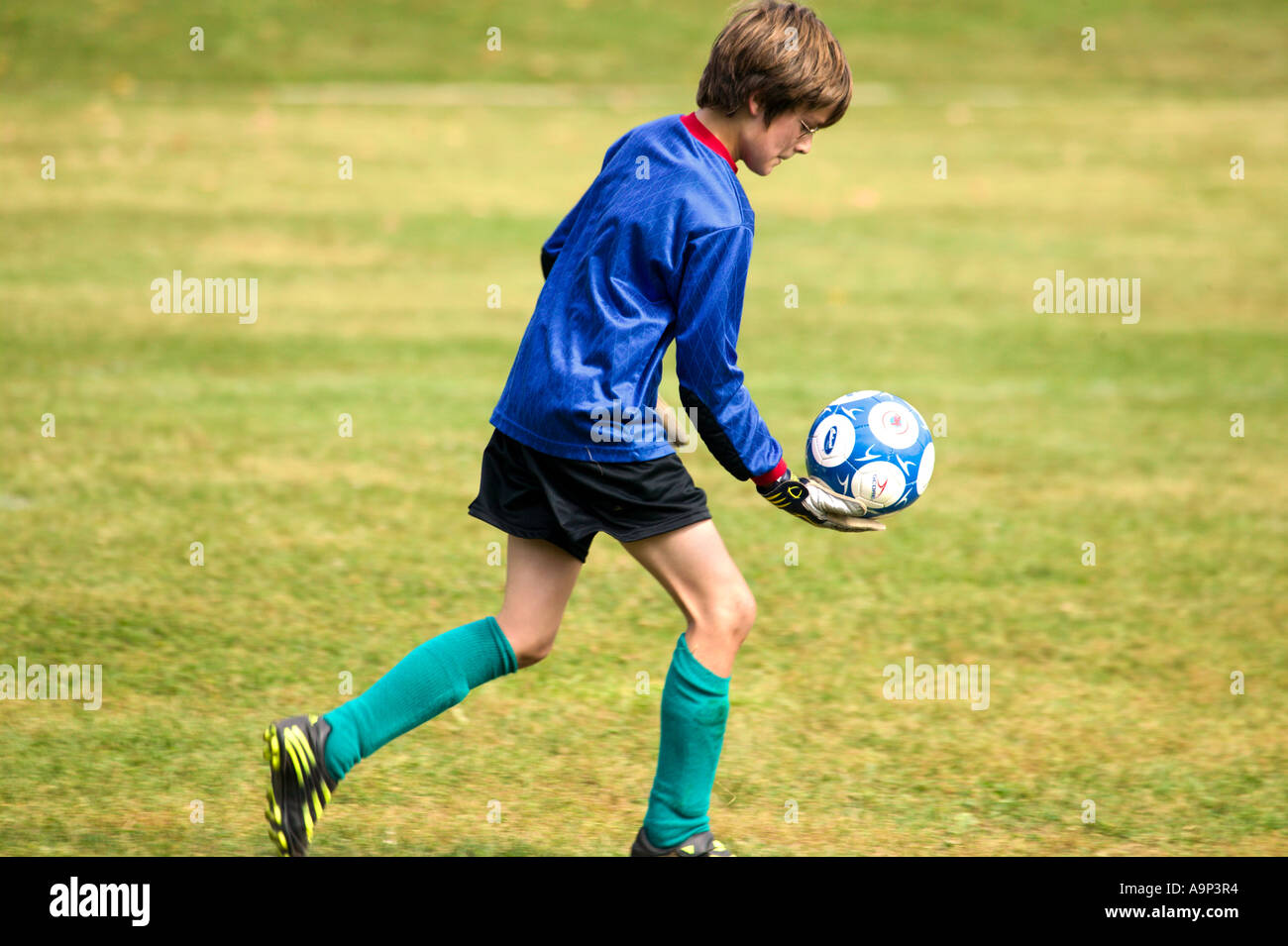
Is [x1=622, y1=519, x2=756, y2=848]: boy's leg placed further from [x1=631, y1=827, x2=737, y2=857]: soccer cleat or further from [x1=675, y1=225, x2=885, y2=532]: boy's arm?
[x1=675, y1=225, x2=885, y2=532]: boy's arm

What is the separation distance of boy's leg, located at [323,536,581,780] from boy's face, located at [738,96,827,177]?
99 centimetres

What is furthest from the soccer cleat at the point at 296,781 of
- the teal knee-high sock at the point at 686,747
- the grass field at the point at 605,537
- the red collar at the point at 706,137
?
the red collar at the point at 706,137

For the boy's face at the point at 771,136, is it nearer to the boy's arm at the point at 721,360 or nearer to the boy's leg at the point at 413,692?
the boy's arm at the point at 721,360

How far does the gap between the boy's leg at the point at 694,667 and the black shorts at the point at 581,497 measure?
52 mm

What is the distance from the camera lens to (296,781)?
3406 mm

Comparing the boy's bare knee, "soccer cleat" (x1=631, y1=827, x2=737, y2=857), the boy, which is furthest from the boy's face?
"soccer cleat" (x1=631, y1=827, x2=737, y2=857)

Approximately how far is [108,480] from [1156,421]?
5433mm

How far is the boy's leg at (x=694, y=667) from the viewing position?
3.42m

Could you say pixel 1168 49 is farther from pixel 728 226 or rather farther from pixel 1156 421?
pixel 728 226

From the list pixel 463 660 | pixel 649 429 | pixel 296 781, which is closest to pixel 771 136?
pixel 649 429

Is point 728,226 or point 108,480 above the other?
point 728,226

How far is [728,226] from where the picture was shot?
3291mm

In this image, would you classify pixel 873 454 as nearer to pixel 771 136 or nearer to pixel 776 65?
pixel 771 136
